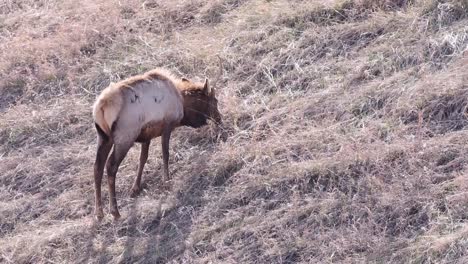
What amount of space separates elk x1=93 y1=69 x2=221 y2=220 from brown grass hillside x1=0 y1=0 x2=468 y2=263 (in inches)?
8.5

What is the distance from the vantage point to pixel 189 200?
28.8ft

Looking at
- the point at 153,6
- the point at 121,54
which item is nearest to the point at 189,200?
the point at 121,54

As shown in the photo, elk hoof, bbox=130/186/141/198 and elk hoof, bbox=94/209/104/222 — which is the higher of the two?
elk hoof, bbox=130/186/141/198

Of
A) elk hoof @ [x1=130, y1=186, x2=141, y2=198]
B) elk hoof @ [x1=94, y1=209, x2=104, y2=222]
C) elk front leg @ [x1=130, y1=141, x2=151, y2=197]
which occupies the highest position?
elk front leg @ [x1=130, y1=141, x2=151, y2=197]

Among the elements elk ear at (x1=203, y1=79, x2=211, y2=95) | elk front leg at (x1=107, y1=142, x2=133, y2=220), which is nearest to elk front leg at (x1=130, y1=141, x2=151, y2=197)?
elk front leg at (x1=107, y1=142, x2=133, y2=220)

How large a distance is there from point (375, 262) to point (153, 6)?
6797 mm

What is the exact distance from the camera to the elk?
8664 millimetres

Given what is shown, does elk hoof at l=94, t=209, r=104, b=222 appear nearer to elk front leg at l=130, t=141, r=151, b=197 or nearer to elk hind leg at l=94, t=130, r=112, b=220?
elk hind leg at l=94, t=130, r=112, b=220

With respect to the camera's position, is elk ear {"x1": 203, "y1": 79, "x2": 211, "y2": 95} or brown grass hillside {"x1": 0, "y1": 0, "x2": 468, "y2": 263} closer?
brown grass hillside {"x1": 0, "y1": 0, "x2": 468, "y2": 263}

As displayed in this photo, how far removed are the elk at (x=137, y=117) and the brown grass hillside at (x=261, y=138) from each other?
22 centimetres

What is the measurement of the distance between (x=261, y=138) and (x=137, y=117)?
140 cm

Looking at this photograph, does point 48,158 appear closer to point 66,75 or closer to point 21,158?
point 21,158

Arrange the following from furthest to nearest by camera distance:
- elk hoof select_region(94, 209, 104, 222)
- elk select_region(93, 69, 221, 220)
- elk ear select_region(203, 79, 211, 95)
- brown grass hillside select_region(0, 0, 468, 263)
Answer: elk ear select_region(203, 79, 211, 95)
elk hoof select_region(94, 209, 104, 222)
elk select_region(93, 69, 221, 220)
brown grass hillside select_region(0, 0, 468, 263)

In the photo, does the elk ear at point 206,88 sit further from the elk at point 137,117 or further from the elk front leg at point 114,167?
the elk front leg at point 114,167
